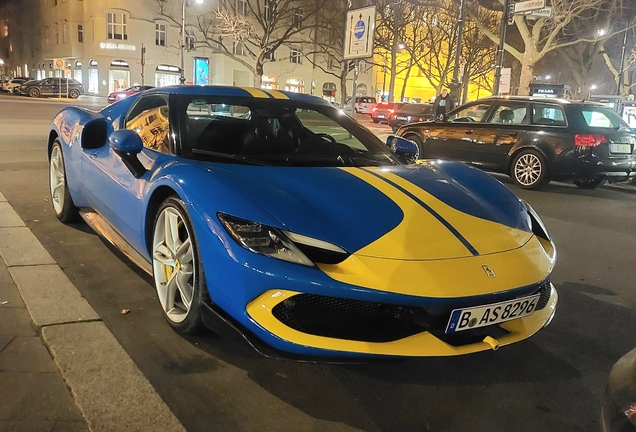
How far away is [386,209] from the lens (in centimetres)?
260

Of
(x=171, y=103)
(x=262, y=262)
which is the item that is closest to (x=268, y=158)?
(x=171, y=103)

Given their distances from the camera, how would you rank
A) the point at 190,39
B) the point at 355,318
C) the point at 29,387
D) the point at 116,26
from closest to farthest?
the point at 355,318 < the point at 29,387 < the point at 190,39 < the point at 116,26

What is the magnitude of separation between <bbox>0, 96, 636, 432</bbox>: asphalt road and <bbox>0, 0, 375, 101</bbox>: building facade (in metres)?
40.8

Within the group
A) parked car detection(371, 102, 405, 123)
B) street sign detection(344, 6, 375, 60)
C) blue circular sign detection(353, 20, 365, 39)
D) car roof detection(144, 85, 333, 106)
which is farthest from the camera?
parked car detection(371, 102, 405, 123)

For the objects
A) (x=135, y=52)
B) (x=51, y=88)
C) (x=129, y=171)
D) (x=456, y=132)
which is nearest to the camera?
(x=129, y=171)

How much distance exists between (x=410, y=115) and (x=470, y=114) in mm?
14677

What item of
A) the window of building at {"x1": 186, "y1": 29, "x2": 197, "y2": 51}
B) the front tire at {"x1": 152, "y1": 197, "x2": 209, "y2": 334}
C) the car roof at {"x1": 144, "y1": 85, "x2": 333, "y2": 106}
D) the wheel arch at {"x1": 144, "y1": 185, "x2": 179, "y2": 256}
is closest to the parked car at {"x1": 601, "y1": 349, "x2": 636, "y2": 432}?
the front tire at {"x1": 152, "y1": 197, "x2": 209, "y2": 334}

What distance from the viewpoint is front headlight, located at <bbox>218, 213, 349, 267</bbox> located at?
7.34 feet

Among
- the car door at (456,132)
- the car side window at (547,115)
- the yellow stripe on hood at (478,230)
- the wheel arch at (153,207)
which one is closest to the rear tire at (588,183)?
the car side window at (547,115)

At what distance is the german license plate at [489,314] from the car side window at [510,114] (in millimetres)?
7579

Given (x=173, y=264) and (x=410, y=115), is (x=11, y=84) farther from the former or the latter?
(x=173, y=264)

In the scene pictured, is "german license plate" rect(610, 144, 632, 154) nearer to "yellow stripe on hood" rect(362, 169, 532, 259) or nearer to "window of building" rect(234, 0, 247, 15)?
"yellow stripe on hood" rect(362, 169, 532, 259)

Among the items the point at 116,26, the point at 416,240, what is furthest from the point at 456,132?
the point at 116,26

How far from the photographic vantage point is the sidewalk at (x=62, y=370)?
2.12 m
